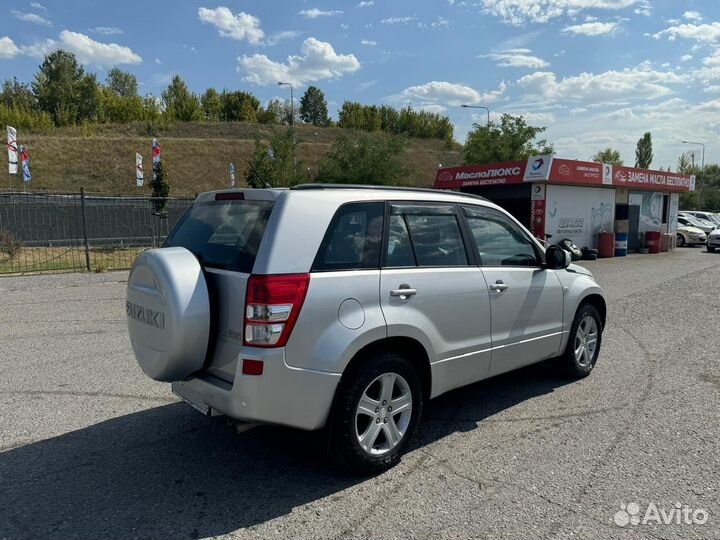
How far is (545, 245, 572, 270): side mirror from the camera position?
4699mm

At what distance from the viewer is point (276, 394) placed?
2.98m

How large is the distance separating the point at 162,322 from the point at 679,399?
4552 millimetres

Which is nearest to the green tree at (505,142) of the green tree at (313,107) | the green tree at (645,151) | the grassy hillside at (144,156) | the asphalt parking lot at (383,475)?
the grassy hillside at (144,156)

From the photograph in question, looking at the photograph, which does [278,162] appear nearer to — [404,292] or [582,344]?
[582,344]

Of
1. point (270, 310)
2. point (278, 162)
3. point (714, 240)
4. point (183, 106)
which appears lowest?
point (714, 240)

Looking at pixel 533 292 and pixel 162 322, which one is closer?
pixel 162 322

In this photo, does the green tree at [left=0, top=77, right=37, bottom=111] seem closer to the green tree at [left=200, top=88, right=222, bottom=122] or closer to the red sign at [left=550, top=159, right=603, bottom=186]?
the green tree at [left=200, top=88, right=222, bottom=122]

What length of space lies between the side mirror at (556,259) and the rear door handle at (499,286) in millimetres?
715

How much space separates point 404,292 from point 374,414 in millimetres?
826

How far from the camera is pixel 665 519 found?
2.94 meters

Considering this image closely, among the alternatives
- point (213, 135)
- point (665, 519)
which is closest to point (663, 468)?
point (665, 519)

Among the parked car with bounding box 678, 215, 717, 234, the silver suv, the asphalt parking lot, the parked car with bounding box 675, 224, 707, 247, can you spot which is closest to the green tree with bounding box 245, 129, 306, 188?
A: the parked car with bounding box 675, 224, 707, 247

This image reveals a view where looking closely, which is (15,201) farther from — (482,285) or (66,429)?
(482,285)

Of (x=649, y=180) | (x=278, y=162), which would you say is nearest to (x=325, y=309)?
(x=649, y=180)
